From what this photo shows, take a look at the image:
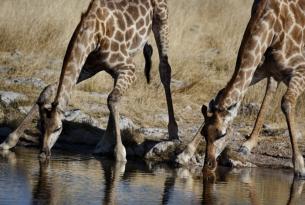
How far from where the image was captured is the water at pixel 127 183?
9406mm

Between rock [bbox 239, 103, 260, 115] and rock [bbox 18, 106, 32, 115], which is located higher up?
rock [bbox 239, 103, 260, 115]

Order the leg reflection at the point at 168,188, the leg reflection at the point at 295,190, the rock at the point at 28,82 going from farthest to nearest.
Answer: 1. the rock at the point at 28,82
2. the leg reflection at the point at 295,190
3. the leg reflection at the point at 168,188

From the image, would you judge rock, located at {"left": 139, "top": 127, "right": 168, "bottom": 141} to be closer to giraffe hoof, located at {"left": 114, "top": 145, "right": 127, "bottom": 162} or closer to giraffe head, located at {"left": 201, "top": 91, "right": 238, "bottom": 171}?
giraffe hoof, located at {"left": 114, "top": 145, "right": 127, "bottom": 162}

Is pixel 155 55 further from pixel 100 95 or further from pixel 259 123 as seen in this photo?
pixel 259 123

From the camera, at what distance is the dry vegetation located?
15.8 meters

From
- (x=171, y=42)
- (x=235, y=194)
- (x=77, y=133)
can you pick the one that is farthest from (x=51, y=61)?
(x=235, y=194)

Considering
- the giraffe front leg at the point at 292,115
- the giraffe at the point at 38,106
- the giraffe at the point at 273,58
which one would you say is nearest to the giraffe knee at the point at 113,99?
the giraffe at the point at 38,106

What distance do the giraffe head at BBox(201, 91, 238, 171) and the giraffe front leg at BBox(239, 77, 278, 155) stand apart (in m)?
1.41

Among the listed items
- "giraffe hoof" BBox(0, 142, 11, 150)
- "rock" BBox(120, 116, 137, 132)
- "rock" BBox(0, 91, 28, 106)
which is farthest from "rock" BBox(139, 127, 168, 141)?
"rock" BBox(0, 91, 28, 106)

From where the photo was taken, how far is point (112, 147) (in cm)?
1273

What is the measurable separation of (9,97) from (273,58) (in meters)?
4.21

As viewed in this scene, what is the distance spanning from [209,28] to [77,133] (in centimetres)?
958

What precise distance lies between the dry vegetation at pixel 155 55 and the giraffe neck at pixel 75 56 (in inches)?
83.3

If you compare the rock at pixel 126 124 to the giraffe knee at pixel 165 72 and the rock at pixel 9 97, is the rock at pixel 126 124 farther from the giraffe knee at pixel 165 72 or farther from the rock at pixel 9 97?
the rock at pixel 9 97
